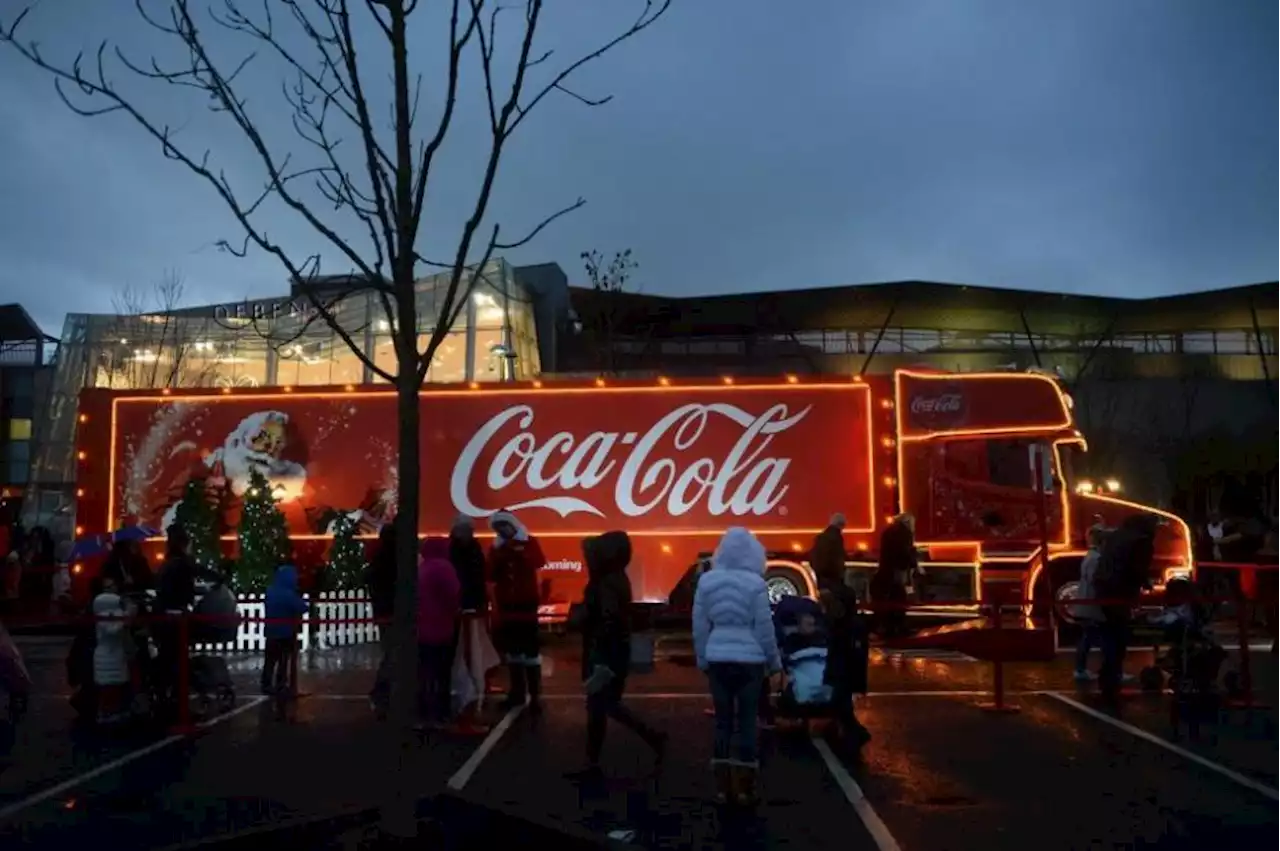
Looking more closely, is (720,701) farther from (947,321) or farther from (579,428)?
(947,321)

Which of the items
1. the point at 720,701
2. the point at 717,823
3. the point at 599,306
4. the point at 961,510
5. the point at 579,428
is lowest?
the point at 717,823

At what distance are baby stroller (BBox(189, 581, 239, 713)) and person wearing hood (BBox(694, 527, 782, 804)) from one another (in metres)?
5.86

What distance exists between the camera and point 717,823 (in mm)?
7688

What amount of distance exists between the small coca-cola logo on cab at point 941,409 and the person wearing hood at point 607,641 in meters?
10.1

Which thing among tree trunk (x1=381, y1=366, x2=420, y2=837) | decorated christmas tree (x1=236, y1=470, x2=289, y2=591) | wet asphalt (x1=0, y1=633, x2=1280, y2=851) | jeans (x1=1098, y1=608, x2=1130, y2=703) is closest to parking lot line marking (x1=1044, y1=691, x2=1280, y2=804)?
wet asphalt (x1=0, y1=633, x2=1280, y2=851)

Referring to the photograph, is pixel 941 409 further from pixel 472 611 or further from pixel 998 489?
pixel 472 611

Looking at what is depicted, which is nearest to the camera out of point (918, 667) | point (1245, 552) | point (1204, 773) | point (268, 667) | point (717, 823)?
point (717, 823)

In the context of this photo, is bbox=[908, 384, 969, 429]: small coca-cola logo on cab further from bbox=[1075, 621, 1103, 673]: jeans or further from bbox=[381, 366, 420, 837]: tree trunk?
bbox=[381, 366, 420, 837]: tree trunk

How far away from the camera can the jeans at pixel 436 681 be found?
11.2 m

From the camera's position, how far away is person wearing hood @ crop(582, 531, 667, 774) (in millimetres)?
8820

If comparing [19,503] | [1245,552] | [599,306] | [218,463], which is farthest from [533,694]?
[19,503]

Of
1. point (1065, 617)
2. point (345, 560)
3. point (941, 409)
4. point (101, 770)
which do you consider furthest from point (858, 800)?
point (345, 560)

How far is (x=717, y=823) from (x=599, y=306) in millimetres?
33965

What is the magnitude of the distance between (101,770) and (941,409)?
12.3 metres
